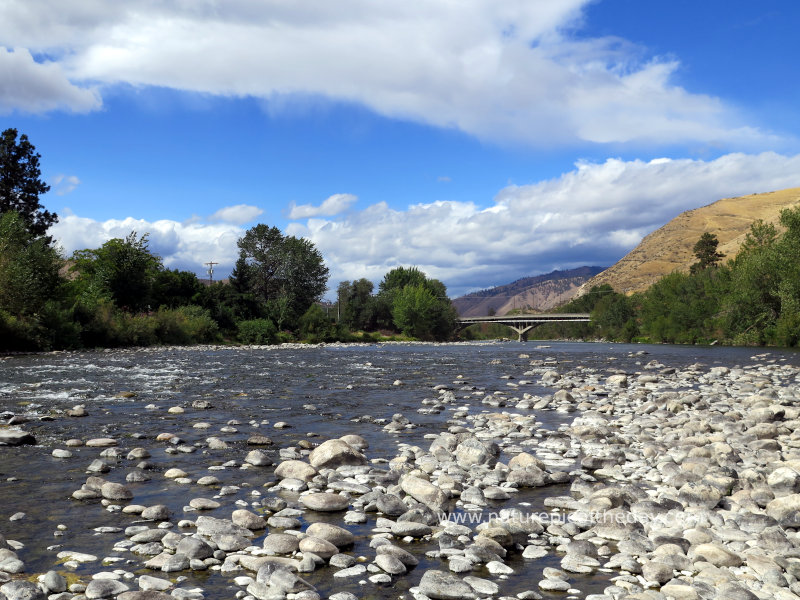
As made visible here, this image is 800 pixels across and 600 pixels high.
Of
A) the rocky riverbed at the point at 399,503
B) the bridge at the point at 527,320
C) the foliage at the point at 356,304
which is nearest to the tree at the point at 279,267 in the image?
the foliage at the point at 356,304

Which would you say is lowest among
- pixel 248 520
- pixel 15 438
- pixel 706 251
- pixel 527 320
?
pixel 248 520

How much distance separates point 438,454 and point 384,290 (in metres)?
102

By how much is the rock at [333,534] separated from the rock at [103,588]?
1.57 m

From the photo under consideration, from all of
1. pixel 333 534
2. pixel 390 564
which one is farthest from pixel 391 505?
pixel 390 564

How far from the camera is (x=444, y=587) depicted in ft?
13.5

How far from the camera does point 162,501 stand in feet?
20.3

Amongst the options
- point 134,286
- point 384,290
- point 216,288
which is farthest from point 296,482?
point 384,290

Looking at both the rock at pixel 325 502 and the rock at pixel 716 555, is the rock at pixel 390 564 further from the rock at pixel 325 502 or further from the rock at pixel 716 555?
the rock at pixel 716 555

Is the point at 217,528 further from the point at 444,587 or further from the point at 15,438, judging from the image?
the point at 15,438

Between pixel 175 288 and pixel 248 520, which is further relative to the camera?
pixel 175 288

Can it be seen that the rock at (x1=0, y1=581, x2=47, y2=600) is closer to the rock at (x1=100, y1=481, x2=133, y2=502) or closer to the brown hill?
the rock at (x1=100, y1=481, x2=133, y2=502)

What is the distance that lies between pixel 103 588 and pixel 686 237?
206 m

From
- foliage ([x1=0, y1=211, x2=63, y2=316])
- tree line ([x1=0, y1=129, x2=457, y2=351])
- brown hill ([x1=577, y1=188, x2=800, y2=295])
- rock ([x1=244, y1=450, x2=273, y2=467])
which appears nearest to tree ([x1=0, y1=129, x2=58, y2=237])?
tree line ([x1=0, y1=129, x2=457, y2=351])

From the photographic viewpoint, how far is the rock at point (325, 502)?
5.99m
